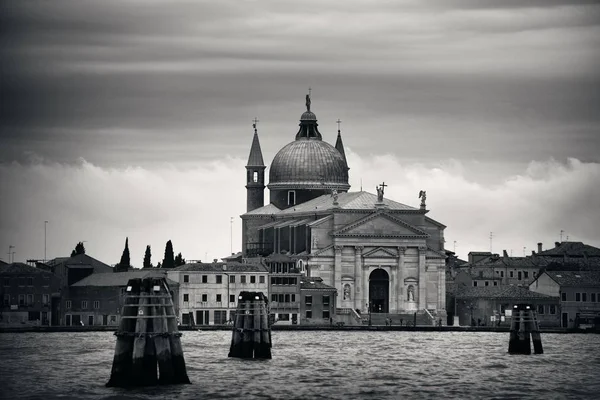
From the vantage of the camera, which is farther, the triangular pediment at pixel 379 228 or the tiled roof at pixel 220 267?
the triangular pediment at pixel 379 228

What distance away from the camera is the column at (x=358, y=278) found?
131 metres

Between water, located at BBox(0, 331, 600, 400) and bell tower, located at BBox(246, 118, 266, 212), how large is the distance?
156 ft

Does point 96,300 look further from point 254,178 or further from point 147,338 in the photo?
point 147,338

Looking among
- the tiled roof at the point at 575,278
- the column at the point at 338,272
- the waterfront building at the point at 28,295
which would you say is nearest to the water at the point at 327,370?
the waterfront building at the point at 28,295

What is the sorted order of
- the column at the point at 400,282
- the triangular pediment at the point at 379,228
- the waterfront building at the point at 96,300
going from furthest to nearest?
the column at the point at 400,282 < the triangular pediment at the point at 379,228 < the waterfront building at the point at 96,300

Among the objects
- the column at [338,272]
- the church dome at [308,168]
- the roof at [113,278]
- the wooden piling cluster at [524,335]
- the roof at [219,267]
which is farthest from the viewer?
the church dome at [308,168]

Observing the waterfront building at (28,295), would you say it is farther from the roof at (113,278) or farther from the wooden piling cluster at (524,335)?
the wooden piling cluster at (524,335)

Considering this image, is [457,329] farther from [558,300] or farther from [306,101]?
[306,101]

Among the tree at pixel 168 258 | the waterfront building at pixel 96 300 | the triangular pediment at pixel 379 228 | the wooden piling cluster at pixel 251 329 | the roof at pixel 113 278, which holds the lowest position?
the wooden piling cluster at pixel 251 329

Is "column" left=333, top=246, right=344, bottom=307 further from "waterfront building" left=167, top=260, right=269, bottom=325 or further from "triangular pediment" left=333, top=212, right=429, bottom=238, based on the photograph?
"waterfront building" left=167, top=260, right=269, bottom=325

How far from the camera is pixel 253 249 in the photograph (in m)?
142

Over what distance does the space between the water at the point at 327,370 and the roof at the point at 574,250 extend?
4502cm

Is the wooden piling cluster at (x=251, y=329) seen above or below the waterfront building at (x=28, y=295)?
below

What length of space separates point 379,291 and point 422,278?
9.91ft
